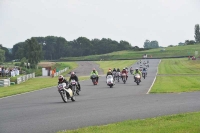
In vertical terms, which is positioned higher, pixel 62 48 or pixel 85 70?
pixel 62 48

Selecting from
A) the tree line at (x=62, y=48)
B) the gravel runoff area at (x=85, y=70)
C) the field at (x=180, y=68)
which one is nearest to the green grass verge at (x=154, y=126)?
the field at (x=180, y=68)

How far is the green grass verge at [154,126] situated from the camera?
10.3 meters

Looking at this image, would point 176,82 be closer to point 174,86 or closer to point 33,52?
point 174,86

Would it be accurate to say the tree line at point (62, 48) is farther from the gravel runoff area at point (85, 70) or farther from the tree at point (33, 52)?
the gravel runoff area at point (85, 70)

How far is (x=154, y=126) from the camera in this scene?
36.0 feet

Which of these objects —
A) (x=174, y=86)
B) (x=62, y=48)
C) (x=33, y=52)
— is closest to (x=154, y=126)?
(x=174, y=86)

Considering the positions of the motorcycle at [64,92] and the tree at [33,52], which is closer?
the motorcycle at [64,92]

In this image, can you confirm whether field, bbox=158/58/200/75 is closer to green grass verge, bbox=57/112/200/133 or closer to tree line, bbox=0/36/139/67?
tree line, bbox=0/36/139/67

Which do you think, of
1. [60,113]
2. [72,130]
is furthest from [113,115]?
[72,130]

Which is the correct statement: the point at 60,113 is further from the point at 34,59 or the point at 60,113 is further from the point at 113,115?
the point at 34,59

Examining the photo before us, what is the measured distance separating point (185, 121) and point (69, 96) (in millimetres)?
9273

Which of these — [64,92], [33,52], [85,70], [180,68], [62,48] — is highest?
[62,48]

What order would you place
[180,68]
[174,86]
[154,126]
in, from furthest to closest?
1. [180,68]
2. [174,86]
3. [154,126]

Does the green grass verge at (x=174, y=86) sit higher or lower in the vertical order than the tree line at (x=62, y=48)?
lower
